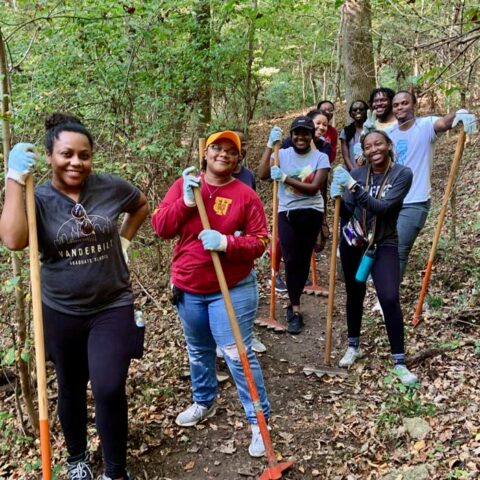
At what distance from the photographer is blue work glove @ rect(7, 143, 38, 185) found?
2836 millimetres

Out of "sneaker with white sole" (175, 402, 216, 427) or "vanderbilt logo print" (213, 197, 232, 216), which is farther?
"sneaker with white sole" (175, 402, 216, 427)

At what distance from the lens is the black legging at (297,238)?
559 cm

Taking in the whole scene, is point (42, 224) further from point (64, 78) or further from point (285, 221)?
point (64, 78)

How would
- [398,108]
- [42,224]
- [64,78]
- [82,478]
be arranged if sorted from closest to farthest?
[42,224] → [82,478] → [398,108] → [64,78]

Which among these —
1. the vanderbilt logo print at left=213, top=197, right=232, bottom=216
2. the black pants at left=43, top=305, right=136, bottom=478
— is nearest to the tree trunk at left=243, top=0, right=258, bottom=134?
the vanderbilt logo print at left=213, top=197, right=232, bottom=216

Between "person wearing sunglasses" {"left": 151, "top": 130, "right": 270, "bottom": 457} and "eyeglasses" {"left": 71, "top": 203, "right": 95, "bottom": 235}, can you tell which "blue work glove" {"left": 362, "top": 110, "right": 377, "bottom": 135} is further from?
"eyeglasses" {"left": 71, "top": 203, "right": 95, "bottom": 235}

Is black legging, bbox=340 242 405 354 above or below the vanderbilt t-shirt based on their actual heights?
below

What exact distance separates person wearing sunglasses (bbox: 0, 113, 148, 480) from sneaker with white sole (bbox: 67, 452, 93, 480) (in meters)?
0.20

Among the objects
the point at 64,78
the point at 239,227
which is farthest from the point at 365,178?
the point at 64,78

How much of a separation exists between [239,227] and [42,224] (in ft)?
4.55

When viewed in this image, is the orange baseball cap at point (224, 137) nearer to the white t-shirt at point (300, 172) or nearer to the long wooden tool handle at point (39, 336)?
the long wooden tool handle at point (39, 336)

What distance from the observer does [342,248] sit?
15.7 feet

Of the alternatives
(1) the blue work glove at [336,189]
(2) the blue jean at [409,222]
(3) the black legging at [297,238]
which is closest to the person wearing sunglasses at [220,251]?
(1) the blue work glove at [336,189]

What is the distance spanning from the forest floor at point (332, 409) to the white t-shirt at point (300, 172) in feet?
5.08
